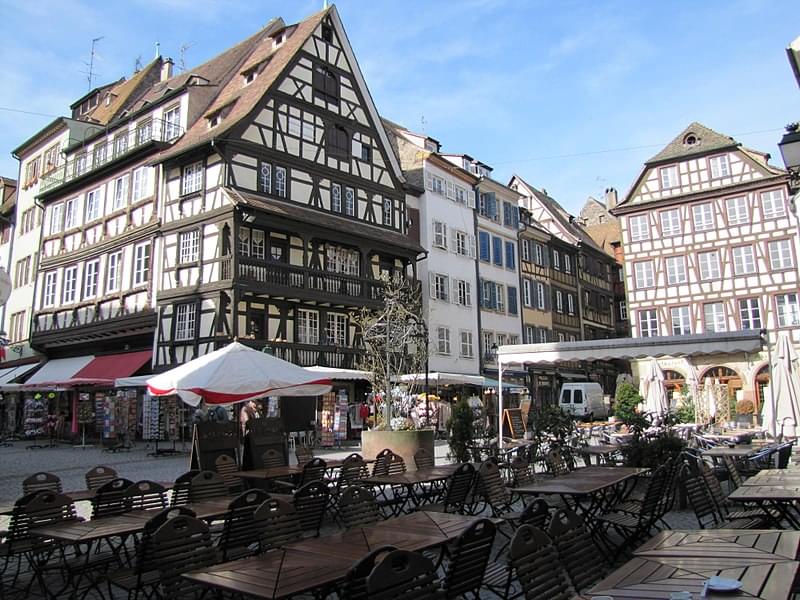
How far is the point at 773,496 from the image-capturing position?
233 inches

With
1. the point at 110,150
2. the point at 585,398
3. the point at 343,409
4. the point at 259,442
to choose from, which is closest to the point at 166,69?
the point at 110,150

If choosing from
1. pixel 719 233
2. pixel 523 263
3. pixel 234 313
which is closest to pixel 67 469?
pixel 234 313

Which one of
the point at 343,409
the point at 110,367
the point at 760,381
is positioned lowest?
the point at 343,409

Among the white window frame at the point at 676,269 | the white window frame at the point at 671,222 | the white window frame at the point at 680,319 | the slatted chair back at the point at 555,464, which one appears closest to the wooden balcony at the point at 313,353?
the slatted chair back at the point at 555,464

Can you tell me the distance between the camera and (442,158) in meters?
31.6

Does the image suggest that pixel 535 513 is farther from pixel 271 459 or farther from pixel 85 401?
pixel 85 401

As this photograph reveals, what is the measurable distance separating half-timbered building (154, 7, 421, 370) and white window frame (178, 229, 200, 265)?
46 millimetres

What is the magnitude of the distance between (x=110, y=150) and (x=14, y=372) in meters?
10.4

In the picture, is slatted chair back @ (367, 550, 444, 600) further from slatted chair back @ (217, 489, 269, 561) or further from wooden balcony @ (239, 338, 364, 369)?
wooden balcony @ (239, 338, 364, 369)

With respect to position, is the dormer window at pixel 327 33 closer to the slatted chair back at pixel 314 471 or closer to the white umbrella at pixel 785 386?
the white umbrella at pixel 785 386

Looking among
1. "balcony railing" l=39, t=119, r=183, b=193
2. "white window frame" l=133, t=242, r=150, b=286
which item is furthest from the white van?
"balcony railing" l=39, t=119, r=183, b=193

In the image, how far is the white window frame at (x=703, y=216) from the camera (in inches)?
1401

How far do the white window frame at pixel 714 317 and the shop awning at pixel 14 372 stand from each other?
105 feet

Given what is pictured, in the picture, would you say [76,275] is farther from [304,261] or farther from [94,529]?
[94,529]
